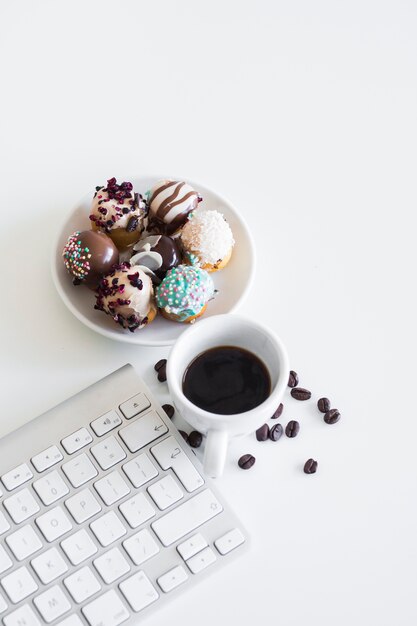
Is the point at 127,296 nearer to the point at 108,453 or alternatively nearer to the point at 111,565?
the point at 108,453

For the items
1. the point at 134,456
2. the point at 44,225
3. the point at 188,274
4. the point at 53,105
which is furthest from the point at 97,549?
the point at 53,105

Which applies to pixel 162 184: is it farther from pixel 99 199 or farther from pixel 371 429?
pixel 371 429

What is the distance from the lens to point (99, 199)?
83 cm

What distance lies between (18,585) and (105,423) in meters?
0.17

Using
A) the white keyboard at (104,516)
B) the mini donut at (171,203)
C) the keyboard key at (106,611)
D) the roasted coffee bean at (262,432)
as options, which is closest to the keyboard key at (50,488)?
the white keyboard at (104,516)

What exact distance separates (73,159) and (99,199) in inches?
5.4

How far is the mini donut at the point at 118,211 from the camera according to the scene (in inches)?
32.4

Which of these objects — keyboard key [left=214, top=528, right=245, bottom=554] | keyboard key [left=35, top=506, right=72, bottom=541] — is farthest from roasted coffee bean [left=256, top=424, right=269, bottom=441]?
keyboard key [left=35, top=506, right=72, bottom=541]

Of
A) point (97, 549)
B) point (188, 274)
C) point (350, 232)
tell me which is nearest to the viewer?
point (97, 549)

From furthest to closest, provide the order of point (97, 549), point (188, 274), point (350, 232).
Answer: point (350, 232)
point (188, 274)
point (97, 549)

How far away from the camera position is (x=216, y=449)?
68 cm

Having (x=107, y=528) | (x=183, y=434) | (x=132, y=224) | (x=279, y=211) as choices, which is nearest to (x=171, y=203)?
(x=132, y=224)

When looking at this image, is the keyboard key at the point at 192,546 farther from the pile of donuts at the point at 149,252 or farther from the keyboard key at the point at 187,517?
the pile of donuts at the point at 149,252

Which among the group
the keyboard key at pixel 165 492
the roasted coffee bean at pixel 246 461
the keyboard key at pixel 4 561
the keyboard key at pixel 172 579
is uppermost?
the keyboard key at pixel 4 561
